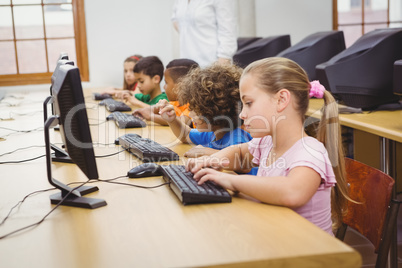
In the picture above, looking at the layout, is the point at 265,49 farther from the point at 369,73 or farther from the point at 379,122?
the point at 379,122

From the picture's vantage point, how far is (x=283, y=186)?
1.17 m

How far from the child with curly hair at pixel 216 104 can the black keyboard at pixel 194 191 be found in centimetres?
48

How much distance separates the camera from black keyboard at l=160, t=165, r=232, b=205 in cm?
119

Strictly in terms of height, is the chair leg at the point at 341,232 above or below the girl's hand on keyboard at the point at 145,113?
below

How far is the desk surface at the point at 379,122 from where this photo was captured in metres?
1.94

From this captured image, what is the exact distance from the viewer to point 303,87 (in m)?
1.39

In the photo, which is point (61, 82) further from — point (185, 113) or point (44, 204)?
point (185, 113)

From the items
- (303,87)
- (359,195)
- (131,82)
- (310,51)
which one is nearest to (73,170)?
(303,87)

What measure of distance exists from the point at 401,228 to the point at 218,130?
1.46 m

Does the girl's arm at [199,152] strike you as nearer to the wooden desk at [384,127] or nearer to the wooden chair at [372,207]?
the wooden chair at [372,207]

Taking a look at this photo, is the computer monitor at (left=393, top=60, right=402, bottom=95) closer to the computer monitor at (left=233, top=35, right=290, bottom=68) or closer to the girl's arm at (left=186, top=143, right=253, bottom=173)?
the girl's arm at (left=186, top=143, right=253, bottom=173)

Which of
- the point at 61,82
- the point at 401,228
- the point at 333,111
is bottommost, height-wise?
the point at 401,228

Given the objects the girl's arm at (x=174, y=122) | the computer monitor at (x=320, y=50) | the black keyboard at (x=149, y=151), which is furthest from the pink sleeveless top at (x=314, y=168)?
the computer monitor at (x=320, y=50)

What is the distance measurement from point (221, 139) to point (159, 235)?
0.90 m
